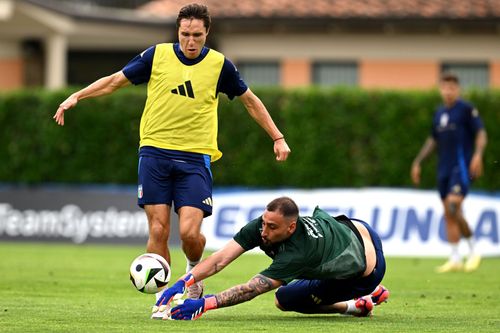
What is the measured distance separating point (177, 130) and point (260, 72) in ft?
67.4

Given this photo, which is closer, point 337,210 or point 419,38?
point 337,210

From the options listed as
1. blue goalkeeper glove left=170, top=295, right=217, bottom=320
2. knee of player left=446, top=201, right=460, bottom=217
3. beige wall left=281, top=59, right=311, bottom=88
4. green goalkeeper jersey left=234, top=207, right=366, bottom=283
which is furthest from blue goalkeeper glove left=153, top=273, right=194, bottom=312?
beige wall left=281, top=59, right=311, bottom=88

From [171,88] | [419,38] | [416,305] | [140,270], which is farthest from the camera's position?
[419,38]

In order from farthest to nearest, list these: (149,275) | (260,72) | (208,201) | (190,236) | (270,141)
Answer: (260,72)
(270,141)
(208,201)
(190,236)
(149,275)

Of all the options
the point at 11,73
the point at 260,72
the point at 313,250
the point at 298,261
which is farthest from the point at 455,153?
the point at 11,73

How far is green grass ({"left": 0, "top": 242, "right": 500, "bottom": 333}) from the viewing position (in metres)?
9.56

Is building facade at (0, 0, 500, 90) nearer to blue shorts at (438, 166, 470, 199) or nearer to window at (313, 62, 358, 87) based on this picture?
window at (313, 62, 358, 87)

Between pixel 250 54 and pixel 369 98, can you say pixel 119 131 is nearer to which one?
pixel 369 98

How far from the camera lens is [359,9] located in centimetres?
3059

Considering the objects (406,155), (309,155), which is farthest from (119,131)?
(406,155)

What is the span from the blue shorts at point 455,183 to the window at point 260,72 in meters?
13.3

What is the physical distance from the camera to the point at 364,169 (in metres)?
23.6

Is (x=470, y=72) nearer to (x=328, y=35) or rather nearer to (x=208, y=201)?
(x=328, y=35)

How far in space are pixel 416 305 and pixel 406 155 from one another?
11.5 metres
